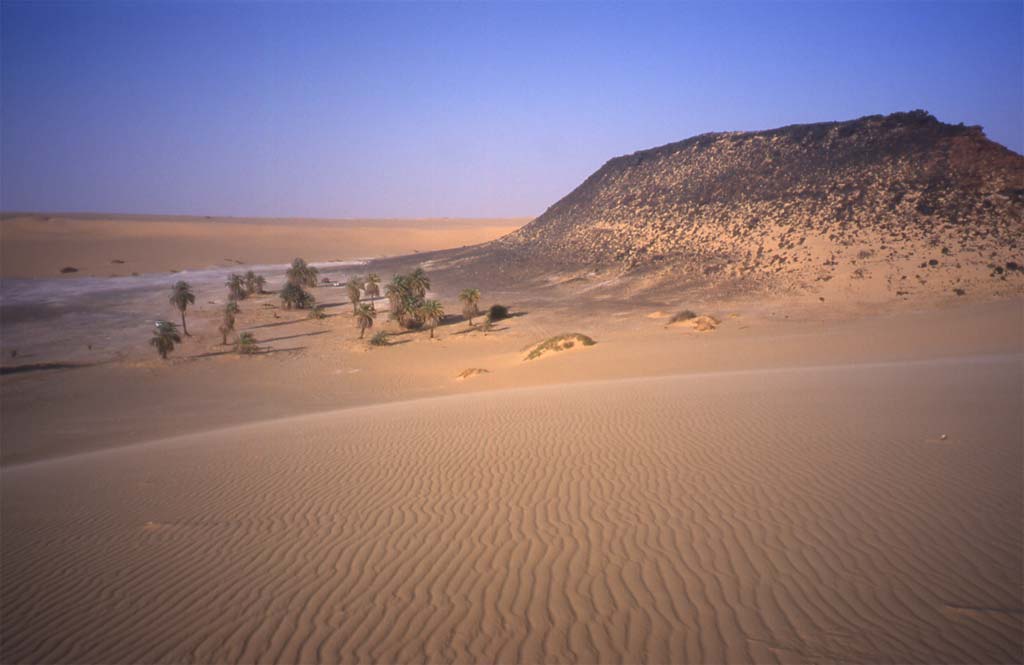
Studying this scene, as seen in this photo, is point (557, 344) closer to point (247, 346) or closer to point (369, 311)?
point (369, 311)

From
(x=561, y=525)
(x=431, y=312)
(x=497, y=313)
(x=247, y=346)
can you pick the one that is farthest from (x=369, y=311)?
(x=561, y=525)

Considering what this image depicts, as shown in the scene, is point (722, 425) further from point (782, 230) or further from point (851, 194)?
point (851, 194)

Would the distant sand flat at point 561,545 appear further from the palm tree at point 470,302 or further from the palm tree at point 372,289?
the palm tree at point 372,289

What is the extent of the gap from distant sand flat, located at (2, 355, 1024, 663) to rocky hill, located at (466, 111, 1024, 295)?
34.8 meters

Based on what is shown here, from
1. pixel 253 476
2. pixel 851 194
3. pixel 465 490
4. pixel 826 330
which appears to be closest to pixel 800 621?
pixel 465 490

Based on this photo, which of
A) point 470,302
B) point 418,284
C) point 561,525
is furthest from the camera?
point 418,284

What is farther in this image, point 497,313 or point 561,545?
point 497,313

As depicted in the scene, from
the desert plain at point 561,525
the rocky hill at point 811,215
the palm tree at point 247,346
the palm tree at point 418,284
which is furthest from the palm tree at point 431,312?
the rocky hill at point 811,215

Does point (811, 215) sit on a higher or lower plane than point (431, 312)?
higher

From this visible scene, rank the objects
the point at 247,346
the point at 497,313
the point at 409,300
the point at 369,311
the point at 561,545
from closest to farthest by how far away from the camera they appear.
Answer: the point at 561,545
the point at 247,346
the point at 369,311
the point at 409,300
the point at 497,313

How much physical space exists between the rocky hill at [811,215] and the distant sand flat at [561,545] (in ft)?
114

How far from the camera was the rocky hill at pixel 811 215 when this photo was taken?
42.2 meters

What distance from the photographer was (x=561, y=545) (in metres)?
6.89

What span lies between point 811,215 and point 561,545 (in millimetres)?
53834
